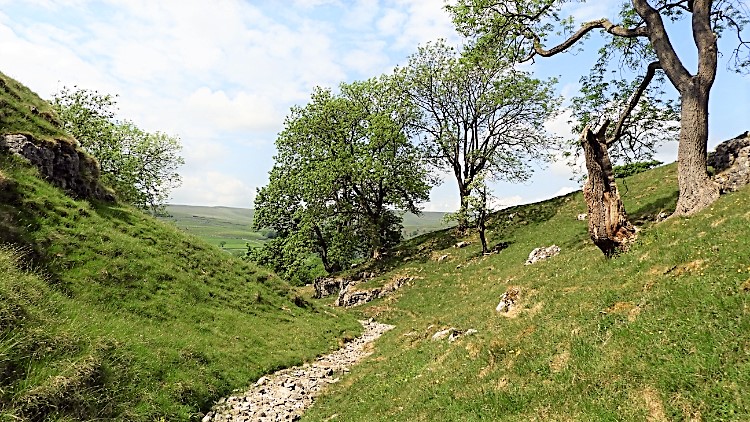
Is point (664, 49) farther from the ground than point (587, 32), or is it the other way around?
point (587, 32)

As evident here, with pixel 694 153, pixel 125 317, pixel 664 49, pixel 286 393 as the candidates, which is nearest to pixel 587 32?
pixel 664 49

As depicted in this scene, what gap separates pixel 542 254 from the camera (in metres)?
30.3

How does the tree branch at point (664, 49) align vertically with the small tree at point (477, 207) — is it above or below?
above

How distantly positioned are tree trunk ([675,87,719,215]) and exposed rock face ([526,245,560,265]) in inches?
393

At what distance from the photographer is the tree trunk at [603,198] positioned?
1748 centimetres

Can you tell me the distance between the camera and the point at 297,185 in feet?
168

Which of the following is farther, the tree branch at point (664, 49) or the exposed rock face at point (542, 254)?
the exposed rock face at point (542, 254)

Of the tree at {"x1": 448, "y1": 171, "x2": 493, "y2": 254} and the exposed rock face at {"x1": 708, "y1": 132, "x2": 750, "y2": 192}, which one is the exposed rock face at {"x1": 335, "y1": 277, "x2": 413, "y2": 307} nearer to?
the tree at {"x1": 448, "y1": 171, "x2": 493, "y2": 254}

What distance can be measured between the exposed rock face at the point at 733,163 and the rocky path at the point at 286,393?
77.1 feet

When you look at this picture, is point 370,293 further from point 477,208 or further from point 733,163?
point 733,163

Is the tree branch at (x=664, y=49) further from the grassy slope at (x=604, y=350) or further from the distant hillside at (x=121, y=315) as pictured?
the distant hillside at (x=121, y=315)

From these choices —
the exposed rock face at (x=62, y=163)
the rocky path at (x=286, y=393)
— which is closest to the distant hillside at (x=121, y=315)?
the rocky path at (x=286, y=393)

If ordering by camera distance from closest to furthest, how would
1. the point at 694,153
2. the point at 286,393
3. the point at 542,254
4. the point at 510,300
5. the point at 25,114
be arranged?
the point at 510,300
the point at 694,153
the point at 286,393
the point at 25,114
the point at 542,254

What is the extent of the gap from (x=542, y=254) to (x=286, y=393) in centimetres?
2102
